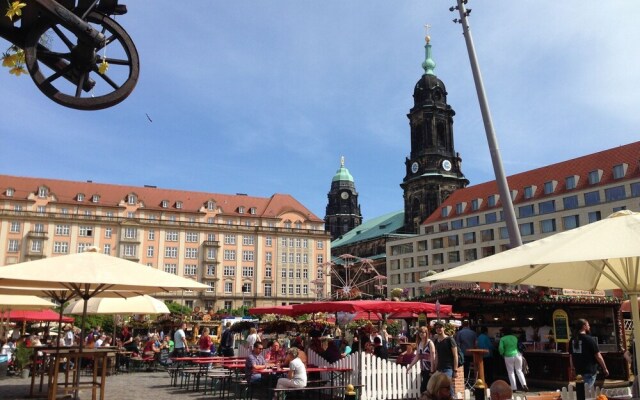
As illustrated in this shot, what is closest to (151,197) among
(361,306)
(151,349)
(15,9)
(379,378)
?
(151,349)

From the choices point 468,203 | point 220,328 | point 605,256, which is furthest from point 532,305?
A: point 468,203

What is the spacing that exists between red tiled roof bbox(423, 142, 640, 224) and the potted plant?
181 ft

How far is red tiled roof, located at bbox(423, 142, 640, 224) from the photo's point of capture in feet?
189

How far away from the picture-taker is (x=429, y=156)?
292 feet

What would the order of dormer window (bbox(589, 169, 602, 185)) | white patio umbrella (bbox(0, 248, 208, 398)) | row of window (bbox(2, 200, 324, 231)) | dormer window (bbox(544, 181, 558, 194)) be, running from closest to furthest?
white patio umbrella (bbox(0, 248, 208, 398)) < dormer window (bbox(589, 169, 602, 185)) < dormer window (bbox(544, 181, 558, 194)) < row of window (bbox(2, 200, 324, 231))

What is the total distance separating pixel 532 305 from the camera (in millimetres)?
20750

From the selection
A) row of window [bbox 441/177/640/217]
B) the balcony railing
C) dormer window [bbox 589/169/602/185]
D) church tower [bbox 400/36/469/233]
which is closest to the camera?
row of window [bbox 441/177/640/217]

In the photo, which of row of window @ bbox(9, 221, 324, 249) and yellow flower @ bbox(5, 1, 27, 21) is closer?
yellow flower @ bbox(5, 1, 27, 21)

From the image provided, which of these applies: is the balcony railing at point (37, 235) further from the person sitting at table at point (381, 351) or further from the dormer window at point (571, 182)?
the person sitting at table at point (381, 351)

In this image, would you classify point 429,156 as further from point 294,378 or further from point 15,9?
point 15,9

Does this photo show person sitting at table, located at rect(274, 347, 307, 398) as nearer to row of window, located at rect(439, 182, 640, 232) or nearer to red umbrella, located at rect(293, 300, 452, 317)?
red umbrella, located at rect(293, 300, 452, 317)

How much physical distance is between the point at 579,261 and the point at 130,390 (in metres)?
12.3

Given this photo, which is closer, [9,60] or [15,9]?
[15,9]

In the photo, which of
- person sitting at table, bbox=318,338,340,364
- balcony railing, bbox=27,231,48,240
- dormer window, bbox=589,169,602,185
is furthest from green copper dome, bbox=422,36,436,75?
person sitting at table, bbox=318,338,340,364
